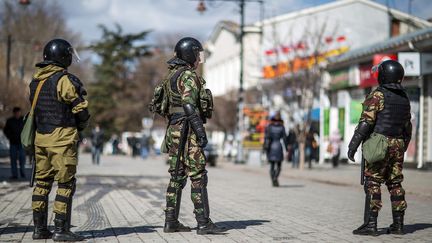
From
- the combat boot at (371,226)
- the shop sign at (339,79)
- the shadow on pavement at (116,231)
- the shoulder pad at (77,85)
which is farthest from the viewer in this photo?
the shop sign at (339,79)

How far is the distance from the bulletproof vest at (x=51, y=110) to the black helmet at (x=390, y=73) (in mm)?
3354

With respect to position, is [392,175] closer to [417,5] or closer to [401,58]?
[401,58]

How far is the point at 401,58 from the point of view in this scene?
24578 millimetres

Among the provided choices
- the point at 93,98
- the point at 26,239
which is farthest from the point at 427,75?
the point at 93,98

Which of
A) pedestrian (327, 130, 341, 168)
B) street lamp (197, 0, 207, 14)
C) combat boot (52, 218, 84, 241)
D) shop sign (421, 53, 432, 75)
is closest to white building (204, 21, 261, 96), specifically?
pedestrian (327, 130, 341, 168)

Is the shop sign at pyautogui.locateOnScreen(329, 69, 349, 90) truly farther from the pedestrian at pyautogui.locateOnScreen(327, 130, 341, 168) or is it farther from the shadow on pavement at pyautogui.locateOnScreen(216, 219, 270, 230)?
the shadow on pavement at pyautogui.locateOnScreen(216, 219, 270, 230)

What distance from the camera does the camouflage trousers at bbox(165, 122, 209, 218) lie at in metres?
7.38

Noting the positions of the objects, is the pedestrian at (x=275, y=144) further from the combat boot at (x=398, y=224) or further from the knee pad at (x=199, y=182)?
the knee pad at (x=199, y=182)

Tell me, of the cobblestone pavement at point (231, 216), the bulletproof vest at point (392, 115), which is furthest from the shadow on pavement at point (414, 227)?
the bulletproof vest at point (392, 115)

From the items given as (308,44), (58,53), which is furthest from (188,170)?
(308,44)

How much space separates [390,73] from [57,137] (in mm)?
3588

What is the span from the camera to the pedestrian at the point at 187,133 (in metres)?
7.36

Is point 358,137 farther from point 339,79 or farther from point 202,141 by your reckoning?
point 339,79

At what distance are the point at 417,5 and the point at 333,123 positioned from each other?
26.6 feet
